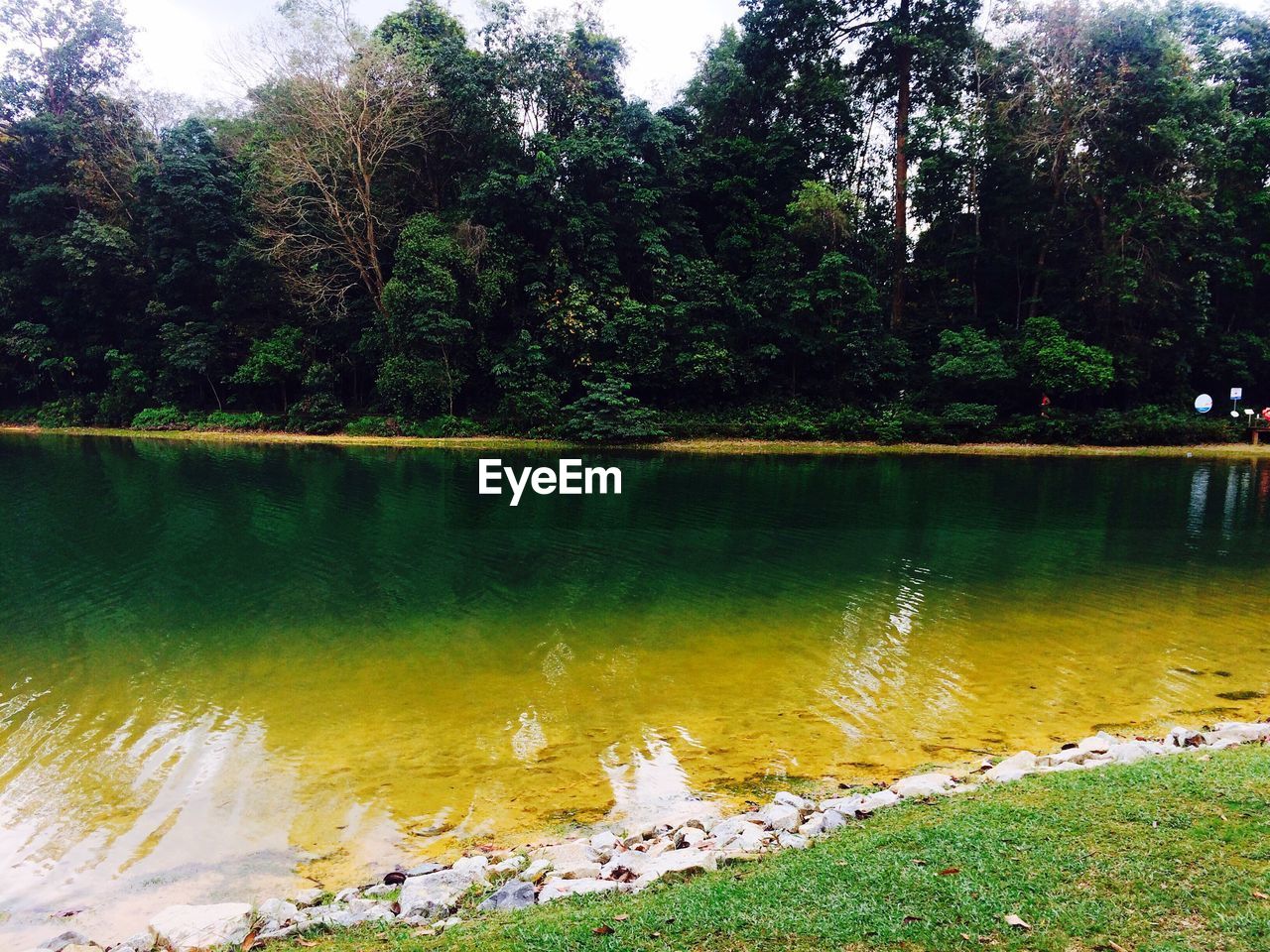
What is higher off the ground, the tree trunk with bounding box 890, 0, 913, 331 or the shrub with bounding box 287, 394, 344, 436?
the tree trunk with bounding box 890, 0, 913, 331

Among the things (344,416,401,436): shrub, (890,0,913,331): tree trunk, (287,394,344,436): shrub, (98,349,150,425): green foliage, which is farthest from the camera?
(98,349,150,425): green foliage

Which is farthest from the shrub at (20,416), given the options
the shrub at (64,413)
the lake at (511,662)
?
the lake at (511,662)

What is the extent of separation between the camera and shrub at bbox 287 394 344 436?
105 feet

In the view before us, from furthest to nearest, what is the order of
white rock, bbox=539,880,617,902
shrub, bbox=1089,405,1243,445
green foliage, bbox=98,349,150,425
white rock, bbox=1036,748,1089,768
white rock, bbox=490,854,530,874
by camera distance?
1. green foliage, bbox=98,349,150,425
2. shrub, bbox=1089,405,1243,445
3. white rock, bbox=1036,748,1089,768
4. white rock, bbox=490,854,530,874
5. white rock, bbox=539,880,617,902

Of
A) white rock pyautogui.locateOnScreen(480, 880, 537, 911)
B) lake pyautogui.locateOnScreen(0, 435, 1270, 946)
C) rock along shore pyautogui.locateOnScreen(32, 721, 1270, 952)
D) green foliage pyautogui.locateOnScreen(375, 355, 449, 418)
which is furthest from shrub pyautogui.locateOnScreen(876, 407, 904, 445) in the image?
white rock pyautogui.locateOnScreen(480, 880, 537, 911)

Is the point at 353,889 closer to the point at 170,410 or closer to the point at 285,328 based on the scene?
the point at 285,328

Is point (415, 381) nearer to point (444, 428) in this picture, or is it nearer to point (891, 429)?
point (444, 428)

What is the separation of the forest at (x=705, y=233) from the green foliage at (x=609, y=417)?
0.13 meters

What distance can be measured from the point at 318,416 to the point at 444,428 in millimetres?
6253

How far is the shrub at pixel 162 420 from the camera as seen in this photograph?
33844mm

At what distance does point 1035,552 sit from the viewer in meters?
13.1

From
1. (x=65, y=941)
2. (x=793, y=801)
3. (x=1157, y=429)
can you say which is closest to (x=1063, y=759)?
(x=793, y=801)

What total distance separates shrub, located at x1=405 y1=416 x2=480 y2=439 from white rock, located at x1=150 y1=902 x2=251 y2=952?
26.6 m

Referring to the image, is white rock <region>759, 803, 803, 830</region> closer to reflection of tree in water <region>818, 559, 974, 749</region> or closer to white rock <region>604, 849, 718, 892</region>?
white rock <region>604, 849, 718, 892</region>
